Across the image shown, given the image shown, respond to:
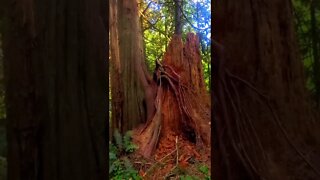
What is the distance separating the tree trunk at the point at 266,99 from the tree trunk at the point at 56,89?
1.46ft

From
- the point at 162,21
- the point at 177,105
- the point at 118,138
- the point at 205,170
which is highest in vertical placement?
the point at 162,21

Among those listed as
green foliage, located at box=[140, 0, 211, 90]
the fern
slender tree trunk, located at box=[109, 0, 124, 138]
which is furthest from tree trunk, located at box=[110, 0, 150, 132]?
green foliage, located at box=[140, 0, 211, 90]

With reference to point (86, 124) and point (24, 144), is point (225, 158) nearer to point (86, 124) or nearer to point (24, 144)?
point (86, 124)

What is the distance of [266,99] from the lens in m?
1.42

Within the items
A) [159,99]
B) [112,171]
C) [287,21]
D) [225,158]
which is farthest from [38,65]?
[159,99]

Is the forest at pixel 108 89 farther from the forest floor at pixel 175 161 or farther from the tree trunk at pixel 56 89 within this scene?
the forest floor at pixel 175 161

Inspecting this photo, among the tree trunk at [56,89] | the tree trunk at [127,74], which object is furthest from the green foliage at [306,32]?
→ the tree trunk at [127,74]

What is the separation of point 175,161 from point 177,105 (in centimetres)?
143

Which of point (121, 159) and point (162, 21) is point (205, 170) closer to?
point (121, 159)

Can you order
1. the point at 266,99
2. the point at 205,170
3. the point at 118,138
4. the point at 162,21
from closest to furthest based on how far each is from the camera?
the point at 266,99, the point at 205,170, the point at 118,138, the point at 162,21

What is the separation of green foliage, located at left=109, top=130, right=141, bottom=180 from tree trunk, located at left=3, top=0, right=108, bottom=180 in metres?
5.48

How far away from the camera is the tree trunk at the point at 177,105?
8062 millimetres

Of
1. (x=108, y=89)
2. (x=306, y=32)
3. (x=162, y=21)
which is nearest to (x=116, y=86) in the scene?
(x=108, y=89)

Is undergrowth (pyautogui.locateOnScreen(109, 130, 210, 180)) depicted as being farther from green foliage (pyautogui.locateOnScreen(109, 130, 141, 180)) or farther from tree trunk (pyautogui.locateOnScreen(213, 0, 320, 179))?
tree trunk (pyautogui.locateOnScreen(213, 0, 320, 179))
